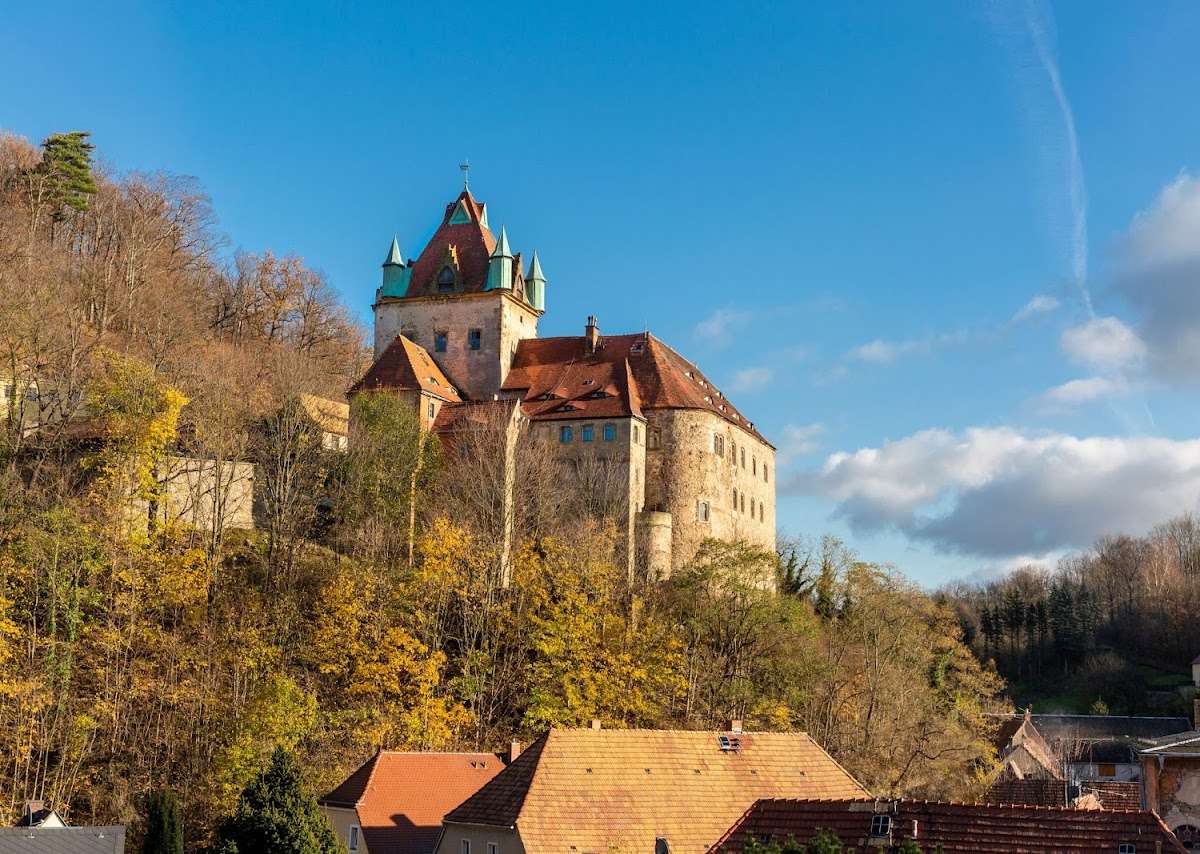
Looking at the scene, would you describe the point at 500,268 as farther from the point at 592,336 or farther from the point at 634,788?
the point at 634,788

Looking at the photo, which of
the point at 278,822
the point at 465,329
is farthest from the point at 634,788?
the point at 465,329

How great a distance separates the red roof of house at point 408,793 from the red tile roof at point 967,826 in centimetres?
1123

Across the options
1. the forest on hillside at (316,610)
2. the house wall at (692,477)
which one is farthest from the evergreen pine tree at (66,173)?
the house wall at (692,477)

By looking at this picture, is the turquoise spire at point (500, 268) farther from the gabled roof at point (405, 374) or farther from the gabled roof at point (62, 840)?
the gabled roof at point (62, 840)

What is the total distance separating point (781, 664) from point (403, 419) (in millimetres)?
17833

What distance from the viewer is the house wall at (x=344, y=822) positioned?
3256cm

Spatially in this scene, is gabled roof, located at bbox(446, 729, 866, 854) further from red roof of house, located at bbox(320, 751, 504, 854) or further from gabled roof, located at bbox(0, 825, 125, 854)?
gabled roof, located at bbox(0, 825, 125, 854)

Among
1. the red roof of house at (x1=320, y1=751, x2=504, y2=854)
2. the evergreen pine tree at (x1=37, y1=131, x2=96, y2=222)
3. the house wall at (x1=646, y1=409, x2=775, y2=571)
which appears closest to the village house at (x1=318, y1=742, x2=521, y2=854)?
the red roof of house at (x1=320, y1=751, x2=504, y2=854)

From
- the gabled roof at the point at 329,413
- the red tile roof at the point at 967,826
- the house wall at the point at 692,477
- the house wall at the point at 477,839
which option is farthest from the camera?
the house wall at the point at 692,477

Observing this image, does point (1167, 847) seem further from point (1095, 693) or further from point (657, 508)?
point (1095, 693)

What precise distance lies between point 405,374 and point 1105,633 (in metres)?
67.1

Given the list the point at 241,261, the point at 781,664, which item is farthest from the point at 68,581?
the point at 241,261

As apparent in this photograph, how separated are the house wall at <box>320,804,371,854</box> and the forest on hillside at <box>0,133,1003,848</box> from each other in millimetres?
4691

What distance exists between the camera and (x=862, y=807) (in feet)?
75.1
